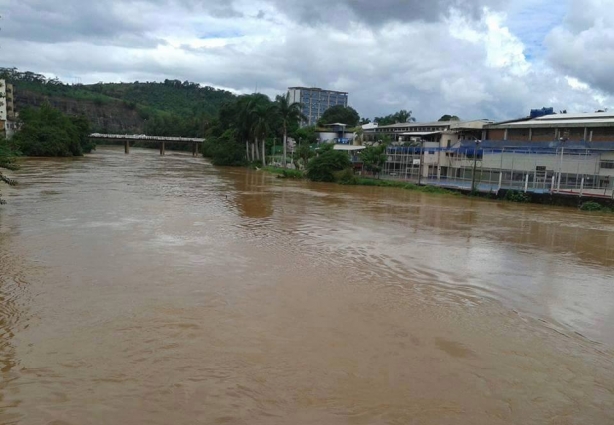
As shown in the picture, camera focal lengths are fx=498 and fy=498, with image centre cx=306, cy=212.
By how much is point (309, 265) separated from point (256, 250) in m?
2.31

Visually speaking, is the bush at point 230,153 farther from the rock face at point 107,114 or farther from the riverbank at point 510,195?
the rock face at point 107,114

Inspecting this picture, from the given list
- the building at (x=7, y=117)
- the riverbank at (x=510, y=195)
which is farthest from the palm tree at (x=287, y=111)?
the building at (x=7, y=117)

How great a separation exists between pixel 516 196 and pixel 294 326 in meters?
32.4

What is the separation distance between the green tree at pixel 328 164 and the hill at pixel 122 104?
252 ft

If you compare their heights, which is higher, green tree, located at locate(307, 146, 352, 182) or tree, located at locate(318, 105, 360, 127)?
tree, located at locate(318, 105, 360, 127)

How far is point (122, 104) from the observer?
522 ft

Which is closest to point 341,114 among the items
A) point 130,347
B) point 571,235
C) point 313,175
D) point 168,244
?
point 313,175

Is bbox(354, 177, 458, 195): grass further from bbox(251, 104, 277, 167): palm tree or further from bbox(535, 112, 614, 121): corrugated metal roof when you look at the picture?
bbox(251, 104, 277, 167): palm tree

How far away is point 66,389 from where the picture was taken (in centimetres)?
663

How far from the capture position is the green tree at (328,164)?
1939 inches

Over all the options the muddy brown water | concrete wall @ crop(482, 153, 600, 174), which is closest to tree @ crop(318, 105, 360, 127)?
concrete wall @ crop(482, 153, 600, 174)

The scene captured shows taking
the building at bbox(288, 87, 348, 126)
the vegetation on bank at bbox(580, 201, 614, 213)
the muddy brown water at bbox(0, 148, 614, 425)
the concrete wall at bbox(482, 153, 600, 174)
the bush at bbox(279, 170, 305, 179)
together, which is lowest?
the muddy brown water at bbox(0, 148, 614, 425)

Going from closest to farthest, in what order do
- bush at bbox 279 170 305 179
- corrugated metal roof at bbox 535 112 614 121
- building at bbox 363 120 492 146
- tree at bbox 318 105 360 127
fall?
corrugated metal roof at bbox 535 112 614 121 < building at bbox 363 120 492 146 < bush at bbox 279 170 305 179 < tree at bbox 318 105 360 127

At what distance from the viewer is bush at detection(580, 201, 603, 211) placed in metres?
32.5
